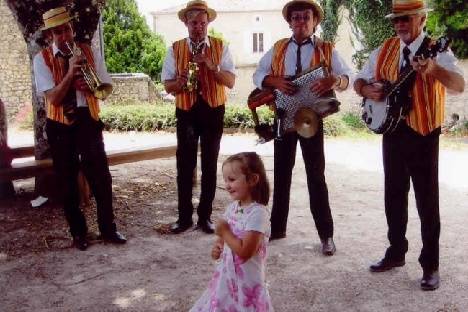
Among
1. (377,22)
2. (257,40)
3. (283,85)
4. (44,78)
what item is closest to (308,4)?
(283,85)

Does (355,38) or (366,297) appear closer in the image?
(366,297)

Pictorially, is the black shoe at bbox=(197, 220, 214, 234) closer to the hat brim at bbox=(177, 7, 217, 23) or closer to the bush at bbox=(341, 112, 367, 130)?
the hat brim at bbox=(177, 7, 217, 23)

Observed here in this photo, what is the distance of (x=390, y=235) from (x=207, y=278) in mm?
1503

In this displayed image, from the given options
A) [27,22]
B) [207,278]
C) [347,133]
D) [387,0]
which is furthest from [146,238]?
[387,0]

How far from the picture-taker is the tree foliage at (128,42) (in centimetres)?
2289

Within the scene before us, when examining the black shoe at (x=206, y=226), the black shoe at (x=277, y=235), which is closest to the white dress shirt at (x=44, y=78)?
the black shoe at (x=206, y=226)

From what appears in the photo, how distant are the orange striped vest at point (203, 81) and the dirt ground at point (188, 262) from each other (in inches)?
51.9

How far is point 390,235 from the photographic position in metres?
4.55

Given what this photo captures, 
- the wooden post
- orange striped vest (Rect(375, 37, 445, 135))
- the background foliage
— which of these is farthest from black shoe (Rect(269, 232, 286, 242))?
the background foliage

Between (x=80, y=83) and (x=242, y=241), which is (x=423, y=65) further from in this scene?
(x=80, y=83)

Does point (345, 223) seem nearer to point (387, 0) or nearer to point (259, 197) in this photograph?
point (259, 197)

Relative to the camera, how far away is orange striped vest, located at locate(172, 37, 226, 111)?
17.4 feet

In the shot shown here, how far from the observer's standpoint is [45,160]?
645 cm

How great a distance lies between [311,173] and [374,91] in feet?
3.38
